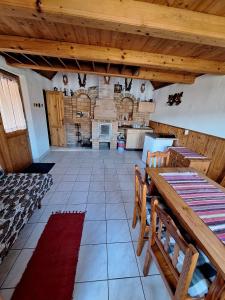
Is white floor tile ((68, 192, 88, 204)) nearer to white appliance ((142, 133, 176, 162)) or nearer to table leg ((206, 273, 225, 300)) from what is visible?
table leg ((206, 273, 225, 300))

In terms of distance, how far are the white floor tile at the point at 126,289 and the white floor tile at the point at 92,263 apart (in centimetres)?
11

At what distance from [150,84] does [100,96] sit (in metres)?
1.98

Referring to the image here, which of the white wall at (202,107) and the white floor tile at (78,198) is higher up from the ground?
the white wall at (202,107)

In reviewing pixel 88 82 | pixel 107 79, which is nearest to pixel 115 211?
pixel 107 79

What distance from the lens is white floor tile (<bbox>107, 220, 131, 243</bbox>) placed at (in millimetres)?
1598

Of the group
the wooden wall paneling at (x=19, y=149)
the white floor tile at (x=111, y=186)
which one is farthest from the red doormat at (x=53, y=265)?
the wooden wall paneling at (x=19, y=149)

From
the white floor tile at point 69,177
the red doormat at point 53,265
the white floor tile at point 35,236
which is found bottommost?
the white floor tile at point 69,177

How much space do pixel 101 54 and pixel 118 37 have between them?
39 cm

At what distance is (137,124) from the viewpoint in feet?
17.9

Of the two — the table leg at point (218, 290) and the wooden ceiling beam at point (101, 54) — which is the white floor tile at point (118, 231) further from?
the wooden ceiling beam at point (101, 54)

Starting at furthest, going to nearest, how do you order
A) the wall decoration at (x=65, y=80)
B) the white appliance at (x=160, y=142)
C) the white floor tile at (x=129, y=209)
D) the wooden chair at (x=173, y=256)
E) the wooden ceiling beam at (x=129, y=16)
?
the wall decoration at (x=65, y=80), the white appliance at (x=160, y=142), the white floor tile at (x=129, y=209), the wooden ceiling beam at (x=129, y=16), the wooden chair at (x=173, y=256)

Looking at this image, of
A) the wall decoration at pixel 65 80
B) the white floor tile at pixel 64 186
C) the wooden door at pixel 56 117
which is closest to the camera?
the white floor tile at pixel 64 186

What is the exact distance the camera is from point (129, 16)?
1.18 m

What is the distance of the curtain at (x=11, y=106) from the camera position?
2.50 m
